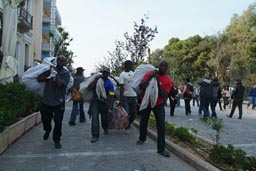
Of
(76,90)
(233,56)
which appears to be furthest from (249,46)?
(76,90)

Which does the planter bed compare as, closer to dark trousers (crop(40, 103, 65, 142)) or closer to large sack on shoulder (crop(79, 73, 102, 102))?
dark trousers (crop(40, 103, 65, 142))

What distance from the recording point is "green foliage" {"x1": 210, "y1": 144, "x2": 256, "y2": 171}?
434 cm

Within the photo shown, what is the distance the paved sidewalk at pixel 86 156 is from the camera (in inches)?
186

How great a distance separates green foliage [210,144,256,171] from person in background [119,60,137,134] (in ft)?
9.71

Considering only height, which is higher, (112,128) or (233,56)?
(233,56)

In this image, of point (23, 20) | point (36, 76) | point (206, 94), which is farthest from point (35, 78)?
point (23, 20)

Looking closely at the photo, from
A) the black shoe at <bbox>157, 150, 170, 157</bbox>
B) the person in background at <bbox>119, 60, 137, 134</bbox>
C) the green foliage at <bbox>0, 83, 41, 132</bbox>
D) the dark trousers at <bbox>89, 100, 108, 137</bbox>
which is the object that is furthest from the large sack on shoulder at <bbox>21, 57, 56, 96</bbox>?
the black shoe at <bbox>157, 150, 170, 157</bbox>

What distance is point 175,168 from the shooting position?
4.77m

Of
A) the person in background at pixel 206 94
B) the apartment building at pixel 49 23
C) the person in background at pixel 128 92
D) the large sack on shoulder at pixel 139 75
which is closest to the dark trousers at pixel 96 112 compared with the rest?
the person in background at pixel 128 92

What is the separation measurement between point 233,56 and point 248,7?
1150 centimetres

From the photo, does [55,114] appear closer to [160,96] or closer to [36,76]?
[36,76]

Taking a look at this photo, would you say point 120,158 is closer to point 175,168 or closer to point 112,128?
point 175,168

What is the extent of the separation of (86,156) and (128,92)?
8.45 feet

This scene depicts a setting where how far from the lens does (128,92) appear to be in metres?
7.53
